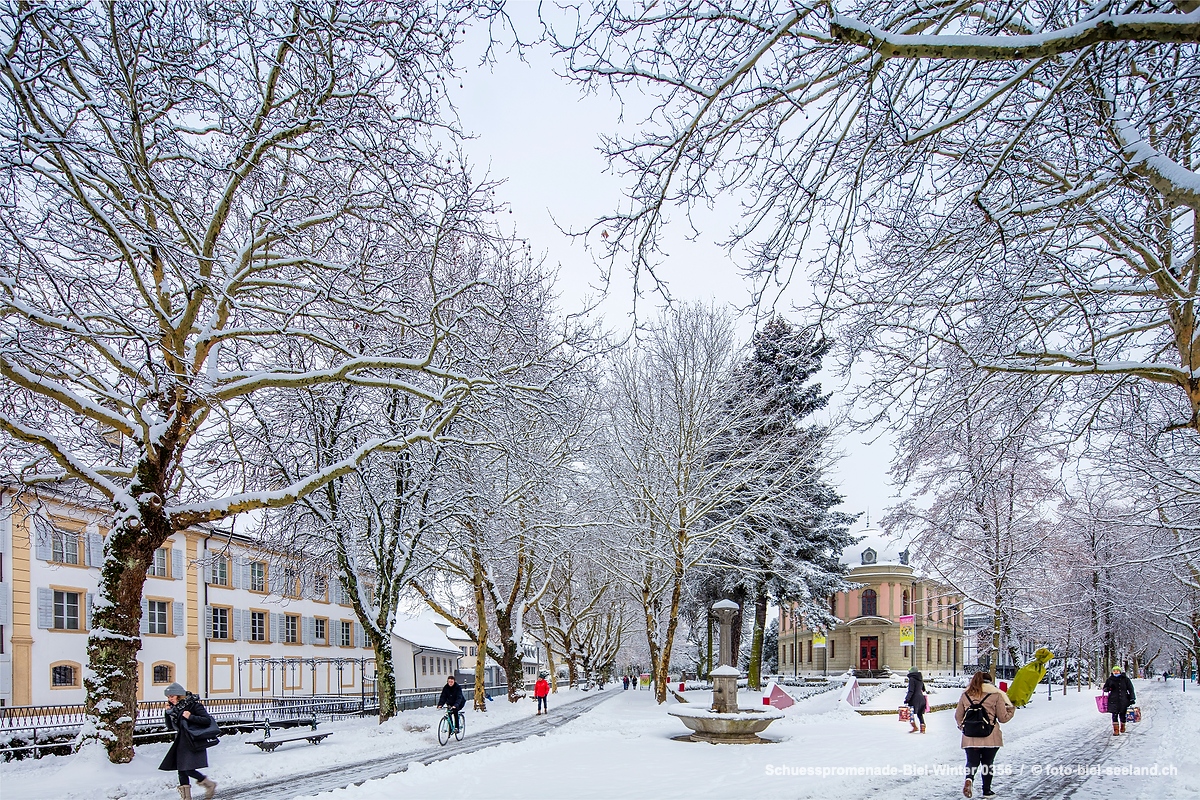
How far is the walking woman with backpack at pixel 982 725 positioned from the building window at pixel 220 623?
112ft

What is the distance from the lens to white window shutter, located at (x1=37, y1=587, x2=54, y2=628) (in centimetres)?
2652

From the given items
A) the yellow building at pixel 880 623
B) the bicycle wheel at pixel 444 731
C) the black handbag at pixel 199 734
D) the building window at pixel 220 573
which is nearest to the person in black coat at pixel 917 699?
the bicycle wheel at pixel 444 731

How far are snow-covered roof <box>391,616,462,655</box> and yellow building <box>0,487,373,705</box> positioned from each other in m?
4.71

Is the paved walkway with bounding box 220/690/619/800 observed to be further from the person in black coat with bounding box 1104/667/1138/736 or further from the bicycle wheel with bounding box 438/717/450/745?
the person in black coat with bounding box 1104/667/1138/736

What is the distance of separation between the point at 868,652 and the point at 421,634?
37340 mm

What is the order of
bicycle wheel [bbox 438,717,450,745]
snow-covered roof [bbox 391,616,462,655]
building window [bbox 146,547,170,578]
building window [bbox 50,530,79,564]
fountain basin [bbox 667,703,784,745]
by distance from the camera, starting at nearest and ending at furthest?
fountain basin [bbox 667,703,784,745], bicycle wheel [bbox 438,717,450,745], building window [bbox 50,530,79,564], building window [bbox 146,547,170,578], snow-covered roof [bbox 391,616,462,655]

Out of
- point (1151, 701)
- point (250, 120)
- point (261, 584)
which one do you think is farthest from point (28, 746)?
point (1151, 701)

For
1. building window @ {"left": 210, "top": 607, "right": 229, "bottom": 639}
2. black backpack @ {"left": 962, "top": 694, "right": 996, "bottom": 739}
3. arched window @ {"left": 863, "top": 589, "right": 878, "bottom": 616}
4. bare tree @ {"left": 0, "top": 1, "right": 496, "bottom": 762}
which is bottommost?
arched window @ {"left": 863, "top": 589, "right": 878, "bottom": 616}

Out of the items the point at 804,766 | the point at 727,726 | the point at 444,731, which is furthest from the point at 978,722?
the point at 444,731

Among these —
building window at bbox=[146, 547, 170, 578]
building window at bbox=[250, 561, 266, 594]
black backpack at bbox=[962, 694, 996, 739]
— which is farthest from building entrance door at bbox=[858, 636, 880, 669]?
black backpack at bbox=[962, 694, 996, 739]

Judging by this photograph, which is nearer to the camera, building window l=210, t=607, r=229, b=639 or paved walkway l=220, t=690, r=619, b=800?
paved walkway l=220, t=690, r=619, b=800

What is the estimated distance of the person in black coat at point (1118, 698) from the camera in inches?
725

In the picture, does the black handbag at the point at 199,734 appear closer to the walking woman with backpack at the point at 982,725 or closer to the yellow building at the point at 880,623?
the walking woman with backpack at the point at 982,725

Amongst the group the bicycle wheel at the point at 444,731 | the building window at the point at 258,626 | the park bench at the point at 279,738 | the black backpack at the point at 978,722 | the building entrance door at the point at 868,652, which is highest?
the black backpack at the point at 978,722
